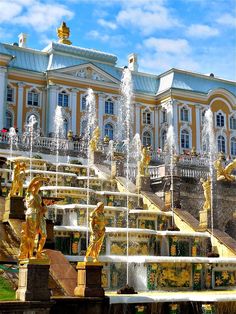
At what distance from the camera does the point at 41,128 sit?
45562 millimetres

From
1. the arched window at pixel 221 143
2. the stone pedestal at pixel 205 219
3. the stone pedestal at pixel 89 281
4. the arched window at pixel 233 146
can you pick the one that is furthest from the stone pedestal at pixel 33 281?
the arched window at pixel 233 146

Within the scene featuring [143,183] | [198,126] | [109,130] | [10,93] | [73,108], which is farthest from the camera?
[198,126]

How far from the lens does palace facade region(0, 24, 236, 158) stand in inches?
1774

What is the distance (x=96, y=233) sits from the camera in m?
12.6

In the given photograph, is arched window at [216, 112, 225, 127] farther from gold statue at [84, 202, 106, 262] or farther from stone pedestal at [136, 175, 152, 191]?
gold statue at [84, 202, 106, 262]

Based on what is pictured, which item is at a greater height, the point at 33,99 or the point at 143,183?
the point at 33,99

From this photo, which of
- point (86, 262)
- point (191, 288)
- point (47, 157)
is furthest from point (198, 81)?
point (86, 262)

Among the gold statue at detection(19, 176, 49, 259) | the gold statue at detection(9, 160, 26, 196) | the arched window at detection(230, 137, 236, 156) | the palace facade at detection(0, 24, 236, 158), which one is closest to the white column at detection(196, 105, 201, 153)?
the palace facade at detection(0, 24, 236, 158)

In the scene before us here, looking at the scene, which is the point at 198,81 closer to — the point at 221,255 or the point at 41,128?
the point at 41,128

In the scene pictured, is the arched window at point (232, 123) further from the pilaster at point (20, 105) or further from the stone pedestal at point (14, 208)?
the stone pedestal at point (14, 208)

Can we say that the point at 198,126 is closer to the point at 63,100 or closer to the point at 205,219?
the point at 63,100

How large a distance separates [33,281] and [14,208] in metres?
4.28

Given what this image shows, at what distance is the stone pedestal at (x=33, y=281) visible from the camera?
35.0 feet

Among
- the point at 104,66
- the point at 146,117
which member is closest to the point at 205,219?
the point at 104,66
